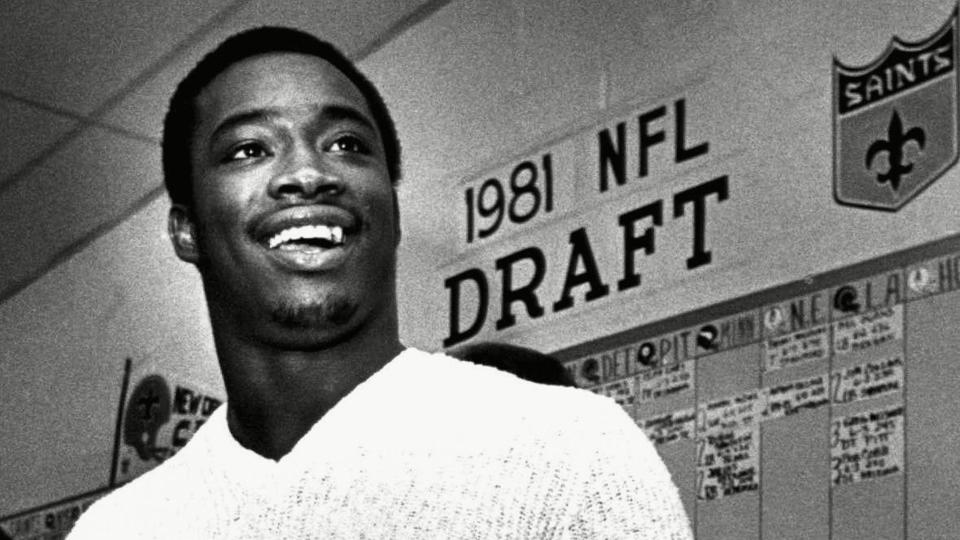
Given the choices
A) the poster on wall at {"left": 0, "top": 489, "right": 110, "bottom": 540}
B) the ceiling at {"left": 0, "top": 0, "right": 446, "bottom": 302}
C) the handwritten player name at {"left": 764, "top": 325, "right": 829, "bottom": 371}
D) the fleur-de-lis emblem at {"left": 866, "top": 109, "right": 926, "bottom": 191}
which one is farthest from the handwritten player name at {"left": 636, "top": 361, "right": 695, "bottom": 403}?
the poster on wall at {"left": 0, "top": 489, "right": 110, "bottom": 540}

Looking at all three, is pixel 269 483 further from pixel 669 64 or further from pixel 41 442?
pixel 41 442

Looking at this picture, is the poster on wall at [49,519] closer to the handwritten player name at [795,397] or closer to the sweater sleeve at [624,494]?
the handwritten player name at [795,397]

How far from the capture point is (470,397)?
97 centimetres

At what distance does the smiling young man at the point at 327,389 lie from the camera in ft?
2.96

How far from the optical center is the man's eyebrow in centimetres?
105

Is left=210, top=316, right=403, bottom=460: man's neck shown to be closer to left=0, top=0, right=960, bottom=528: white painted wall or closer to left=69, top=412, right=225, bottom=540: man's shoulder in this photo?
left=69, top=412, right=225, bottom=540: man's shoulder

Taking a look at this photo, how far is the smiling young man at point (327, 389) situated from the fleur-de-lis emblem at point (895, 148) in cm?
88

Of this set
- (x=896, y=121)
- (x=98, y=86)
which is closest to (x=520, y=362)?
(x=896, y=121)

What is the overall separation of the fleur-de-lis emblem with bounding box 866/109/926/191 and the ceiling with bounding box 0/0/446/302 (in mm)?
932

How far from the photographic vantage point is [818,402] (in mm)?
1906

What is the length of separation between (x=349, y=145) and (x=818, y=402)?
Result: 0.99 meters

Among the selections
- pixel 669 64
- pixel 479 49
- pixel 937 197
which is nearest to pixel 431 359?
pixel 937 197

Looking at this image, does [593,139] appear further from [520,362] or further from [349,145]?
[349,145]

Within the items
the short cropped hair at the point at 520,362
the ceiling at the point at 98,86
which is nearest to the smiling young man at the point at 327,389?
the short cropped hair at the point at 520,362
